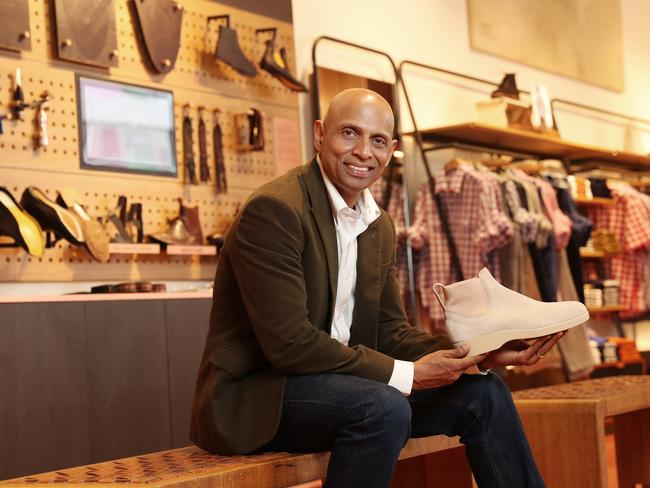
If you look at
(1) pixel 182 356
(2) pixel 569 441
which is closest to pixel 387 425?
(2) pixel 569 441

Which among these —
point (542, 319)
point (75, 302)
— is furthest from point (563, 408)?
point (75, 302)

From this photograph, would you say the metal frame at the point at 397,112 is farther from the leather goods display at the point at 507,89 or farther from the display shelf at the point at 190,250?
the display shelf at the point at 190,250

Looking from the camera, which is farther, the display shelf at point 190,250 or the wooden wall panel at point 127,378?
the display shelf at point 190,250

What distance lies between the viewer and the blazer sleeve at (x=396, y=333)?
274 cm

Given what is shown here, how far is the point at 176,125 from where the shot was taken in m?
4.84

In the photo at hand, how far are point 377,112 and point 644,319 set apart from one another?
6.46m

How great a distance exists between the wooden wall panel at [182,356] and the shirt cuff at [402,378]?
1.81 metres

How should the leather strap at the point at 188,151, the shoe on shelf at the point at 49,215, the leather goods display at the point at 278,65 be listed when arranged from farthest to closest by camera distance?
the leather goods display at the point at 278,65
the leather strap at the point at 188,151
the shoe on shelf at the point at 49,215

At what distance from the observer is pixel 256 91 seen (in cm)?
533

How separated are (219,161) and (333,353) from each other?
276 centimetres

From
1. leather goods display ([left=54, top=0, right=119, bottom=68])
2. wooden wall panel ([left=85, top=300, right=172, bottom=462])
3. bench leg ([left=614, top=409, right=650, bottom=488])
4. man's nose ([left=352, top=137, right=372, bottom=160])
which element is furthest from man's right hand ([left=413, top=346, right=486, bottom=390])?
leather goods display ([left=54, top=0, right=119, bottom=68])

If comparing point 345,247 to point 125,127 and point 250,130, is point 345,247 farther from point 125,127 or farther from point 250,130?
point 250,130

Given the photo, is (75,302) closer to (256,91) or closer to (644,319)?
(256,91)

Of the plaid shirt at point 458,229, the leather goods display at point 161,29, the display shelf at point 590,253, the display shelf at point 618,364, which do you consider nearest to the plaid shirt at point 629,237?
the display shelf at point 590,253
